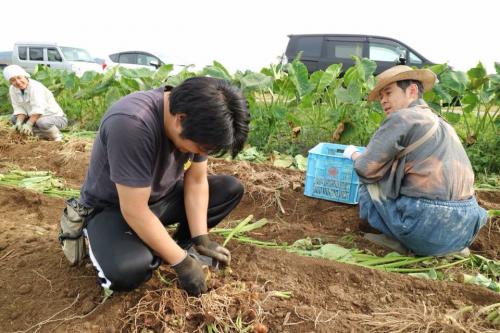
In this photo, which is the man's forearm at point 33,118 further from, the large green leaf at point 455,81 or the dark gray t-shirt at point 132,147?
the large green leaf at point 455,81

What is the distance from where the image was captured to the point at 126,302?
177cm

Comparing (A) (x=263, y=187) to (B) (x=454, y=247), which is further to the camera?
(A) (x=263, y=187)

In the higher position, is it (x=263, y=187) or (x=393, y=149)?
(x=393, y=149)

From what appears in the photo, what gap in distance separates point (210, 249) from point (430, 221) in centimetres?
116

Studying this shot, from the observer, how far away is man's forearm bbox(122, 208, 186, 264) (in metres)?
1.62

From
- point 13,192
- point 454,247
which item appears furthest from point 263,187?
point 13,192

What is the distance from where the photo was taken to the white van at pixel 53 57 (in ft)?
36.5

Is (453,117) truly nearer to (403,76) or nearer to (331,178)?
(331,178)

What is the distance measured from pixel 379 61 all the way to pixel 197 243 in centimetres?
670

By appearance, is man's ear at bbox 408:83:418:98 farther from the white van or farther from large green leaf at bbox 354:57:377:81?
the white van

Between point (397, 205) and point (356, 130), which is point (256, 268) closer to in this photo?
point (397, 205)

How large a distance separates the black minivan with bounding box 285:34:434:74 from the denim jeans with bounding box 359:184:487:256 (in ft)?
18.8

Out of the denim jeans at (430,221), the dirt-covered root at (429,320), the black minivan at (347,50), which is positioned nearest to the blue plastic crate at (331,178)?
the denim jeans at (430,221)

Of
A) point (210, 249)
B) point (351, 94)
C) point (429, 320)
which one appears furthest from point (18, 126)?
point (429, 320)
